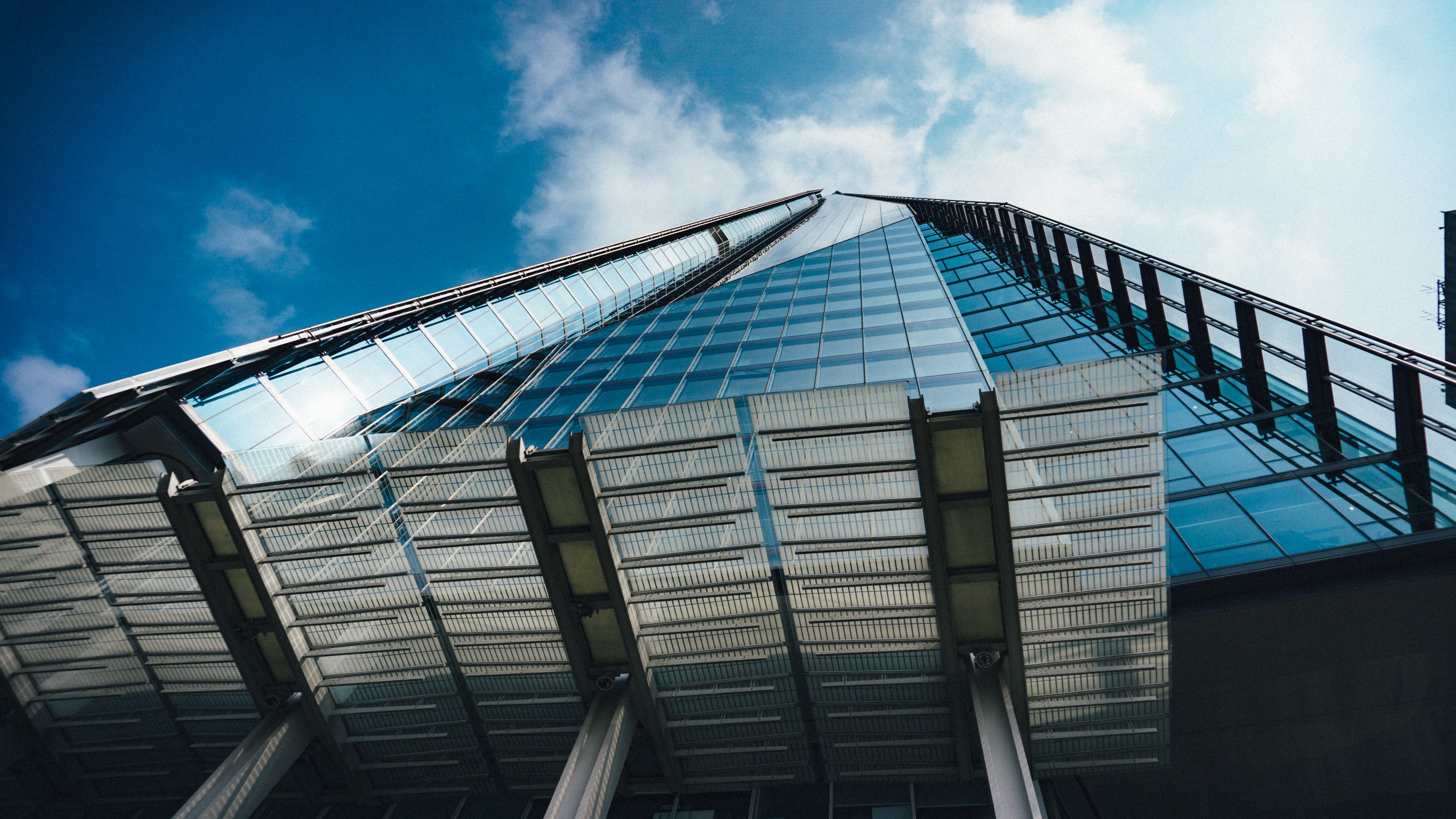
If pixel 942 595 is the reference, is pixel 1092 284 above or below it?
above

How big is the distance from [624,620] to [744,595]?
2.01m

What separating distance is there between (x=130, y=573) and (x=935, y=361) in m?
19.2

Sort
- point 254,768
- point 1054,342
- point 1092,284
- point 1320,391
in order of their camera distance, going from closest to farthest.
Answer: point 254,768
point 1320,391
point 1054,342
point 1092,284

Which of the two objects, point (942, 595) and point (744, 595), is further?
point (744, 595)

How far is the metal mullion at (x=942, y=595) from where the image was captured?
927 cm

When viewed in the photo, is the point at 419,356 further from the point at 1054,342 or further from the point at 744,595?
the point at 1054,342

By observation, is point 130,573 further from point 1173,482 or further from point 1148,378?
point 1173,482

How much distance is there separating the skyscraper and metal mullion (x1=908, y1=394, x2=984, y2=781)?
5cm

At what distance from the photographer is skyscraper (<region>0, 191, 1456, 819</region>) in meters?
9.74

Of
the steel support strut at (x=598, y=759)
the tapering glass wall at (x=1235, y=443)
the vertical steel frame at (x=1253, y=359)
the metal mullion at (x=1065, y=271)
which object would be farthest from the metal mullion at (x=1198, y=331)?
the steel support strut at (x=598, y=759)

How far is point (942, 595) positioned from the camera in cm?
999

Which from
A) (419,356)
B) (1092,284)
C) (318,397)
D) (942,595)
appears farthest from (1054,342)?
(318,397)

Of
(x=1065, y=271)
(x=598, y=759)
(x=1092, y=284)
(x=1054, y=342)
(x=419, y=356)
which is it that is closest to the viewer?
(x=598, y=759)

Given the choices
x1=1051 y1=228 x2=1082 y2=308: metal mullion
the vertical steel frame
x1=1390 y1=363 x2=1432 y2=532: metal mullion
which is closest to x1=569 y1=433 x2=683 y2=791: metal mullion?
x1=1390 y1=363 x2=1432 y2=532: metal mullion
